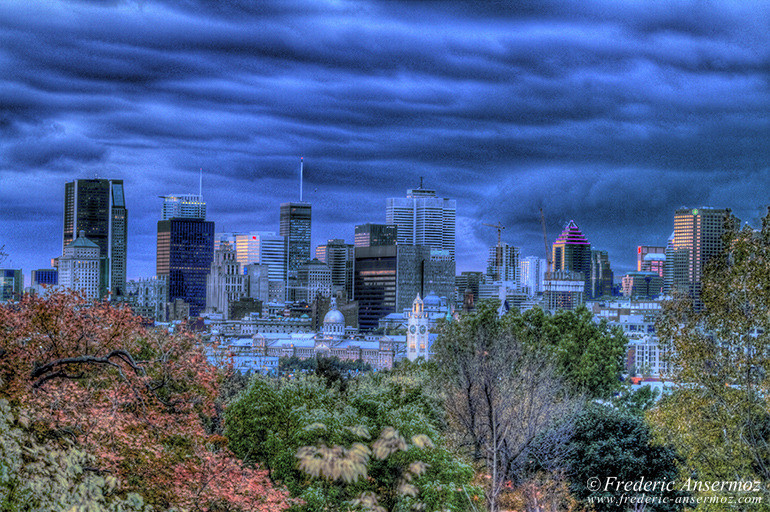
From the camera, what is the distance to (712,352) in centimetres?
1838

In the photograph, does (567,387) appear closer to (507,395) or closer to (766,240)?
(507,395)

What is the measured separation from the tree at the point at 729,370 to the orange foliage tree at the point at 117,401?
9.89 meters

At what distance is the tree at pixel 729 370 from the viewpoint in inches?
696

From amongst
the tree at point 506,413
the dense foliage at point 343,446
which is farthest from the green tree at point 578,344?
the dense foliage at point 343,446

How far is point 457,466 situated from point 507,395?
7039 millimetres

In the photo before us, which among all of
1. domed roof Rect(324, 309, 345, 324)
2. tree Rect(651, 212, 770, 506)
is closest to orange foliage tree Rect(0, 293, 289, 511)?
tree Rect(651, 212, 770, 506)

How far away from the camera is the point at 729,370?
18047 mm

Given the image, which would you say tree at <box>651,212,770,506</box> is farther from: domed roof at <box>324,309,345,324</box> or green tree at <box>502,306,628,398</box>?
domed roof at <box>324,309,345,324</box>

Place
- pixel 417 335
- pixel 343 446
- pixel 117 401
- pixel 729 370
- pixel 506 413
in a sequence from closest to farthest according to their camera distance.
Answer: pixel 117 401 < pixel 343 446 < pixel 729 370 < pixel 506 413 < pixel 417 335

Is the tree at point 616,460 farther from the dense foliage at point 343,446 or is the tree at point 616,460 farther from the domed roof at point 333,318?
the domed roof at point 333,318

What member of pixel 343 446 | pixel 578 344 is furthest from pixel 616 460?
pixel 578 344

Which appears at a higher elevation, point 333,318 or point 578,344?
point 578,344

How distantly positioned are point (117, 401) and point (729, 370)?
13609 millimetres

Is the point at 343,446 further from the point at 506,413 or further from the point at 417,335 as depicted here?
the point at 417,335
